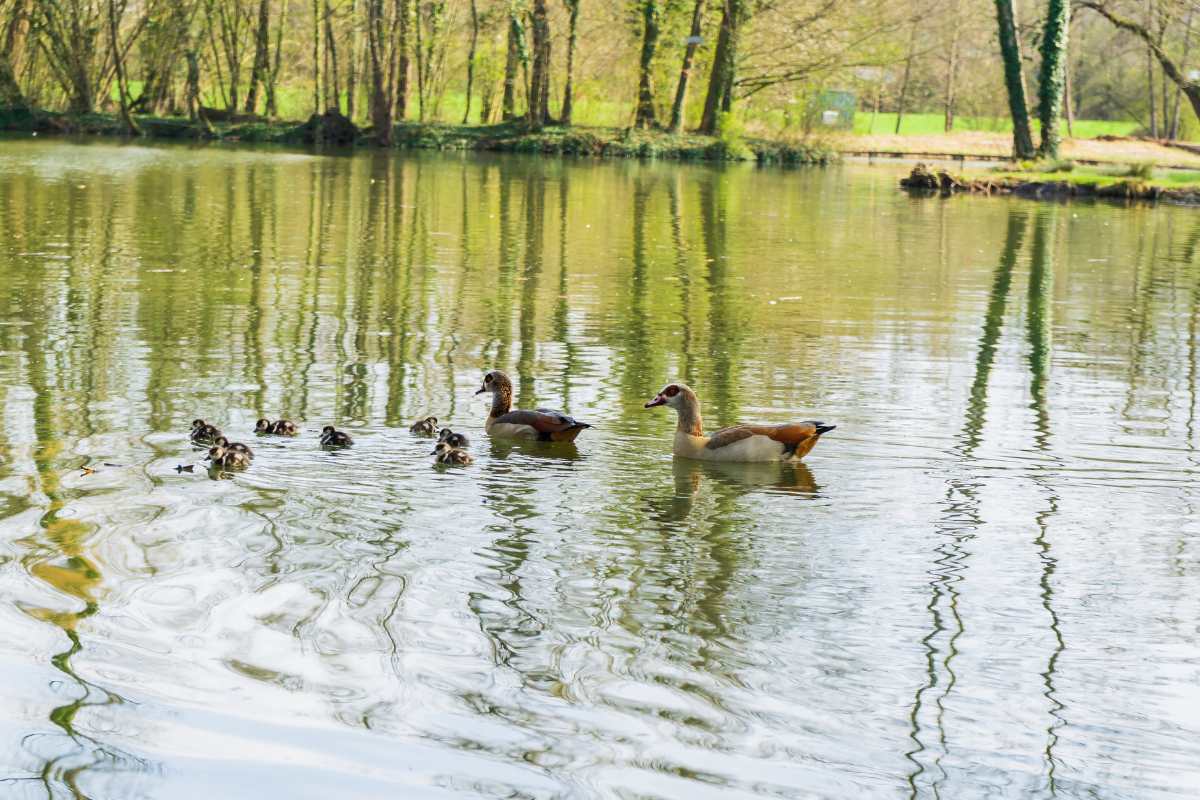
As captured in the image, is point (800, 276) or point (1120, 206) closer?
point (800, 276)

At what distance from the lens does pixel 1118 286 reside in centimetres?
2198

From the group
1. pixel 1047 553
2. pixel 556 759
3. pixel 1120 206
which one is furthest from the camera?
pixel 1120 206

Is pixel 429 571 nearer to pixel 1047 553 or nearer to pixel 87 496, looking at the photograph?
pixel 87 496

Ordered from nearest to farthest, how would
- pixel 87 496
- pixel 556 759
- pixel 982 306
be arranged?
pixel 556 759 → pixel 87 496 → pixel 982 306

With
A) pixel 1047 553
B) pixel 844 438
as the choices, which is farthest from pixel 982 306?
pixel 1047 553

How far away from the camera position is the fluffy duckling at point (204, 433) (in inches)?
Answer: 394

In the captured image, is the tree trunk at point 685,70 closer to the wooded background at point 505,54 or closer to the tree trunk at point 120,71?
the wooded background at point 505,54

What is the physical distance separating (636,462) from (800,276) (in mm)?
11926

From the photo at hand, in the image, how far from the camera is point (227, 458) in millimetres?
9516

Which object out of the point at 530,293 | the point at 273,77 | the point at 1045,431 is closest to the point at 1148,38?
the point at 530,293

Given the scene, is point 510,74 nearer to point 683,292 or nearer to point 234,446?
point 683,292

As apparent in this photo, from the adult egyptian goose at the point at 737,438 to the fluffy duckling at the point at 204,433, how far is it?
2.94 m

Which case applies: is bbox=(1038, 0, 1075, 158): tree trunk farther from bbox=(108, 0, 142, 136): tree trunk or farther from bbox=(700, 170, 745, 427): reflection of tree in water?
bbox=(108, 0, 142, 136): tree trunk

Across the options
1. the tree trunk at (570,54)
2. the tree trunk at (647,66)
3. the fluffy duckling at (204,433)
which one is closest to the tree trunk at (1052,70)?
the tree trunk at (647,66)
